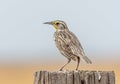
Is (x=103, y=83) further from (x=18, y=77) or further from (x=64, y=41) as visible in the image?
(x=18, y=77)

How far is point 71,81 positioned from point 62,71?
0.16m

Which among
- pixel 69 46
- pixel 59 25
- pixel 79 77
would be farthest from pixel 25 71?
pixel 79 77

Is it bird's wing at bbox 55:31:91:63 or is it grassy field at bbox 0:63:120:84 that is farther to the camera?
grassy field at bbox 0:63:120:84

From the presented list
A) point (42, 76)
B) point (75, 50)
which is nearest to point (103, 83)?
point (42, 76)

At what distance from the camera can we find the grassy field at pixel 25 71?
15.4 m

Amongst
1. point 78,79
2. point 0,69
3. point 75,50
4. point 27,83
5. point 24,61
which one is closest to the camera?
point 78,79

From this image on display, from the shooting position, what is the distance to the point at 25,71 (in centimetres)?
1795

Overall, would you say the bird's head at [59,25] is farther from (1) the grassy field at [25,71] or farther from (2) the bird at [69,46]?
(1) the grassy field at [25,71]

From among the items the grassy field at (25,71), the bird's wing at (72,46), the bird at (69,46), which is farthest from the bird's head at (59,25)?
the grassy field at (25,71)

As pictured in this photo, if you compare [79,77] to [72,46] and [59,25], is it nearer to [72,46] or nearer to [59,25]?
[72,46]

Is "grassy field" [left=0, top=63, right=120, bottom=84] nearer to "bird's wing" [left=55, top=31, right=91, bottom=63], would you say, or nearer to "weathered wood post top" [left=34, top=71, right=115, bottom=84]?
"bird's wing" [left=55, top=31, right=91, bottom=63]

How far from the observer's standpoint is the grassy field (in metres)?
15.4

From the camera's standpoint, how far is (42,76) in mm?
6027

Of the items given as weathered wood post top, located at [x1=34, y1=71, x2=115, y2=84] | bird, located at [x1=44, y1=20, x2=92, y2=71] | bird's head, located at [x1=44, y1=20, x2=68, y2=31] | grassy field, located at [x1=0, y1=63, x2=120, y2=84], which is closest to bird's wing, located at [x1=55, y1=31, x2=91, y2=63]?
bird, located at [x1=44, y1=20, x2=92, y2=71]
